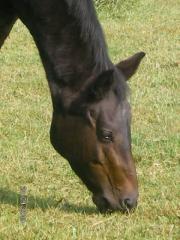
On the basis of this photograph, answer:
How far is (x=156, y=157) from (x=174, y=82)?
274cm

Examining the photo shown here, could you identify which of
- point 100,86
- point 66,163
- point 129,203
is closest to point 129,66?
point 100,86

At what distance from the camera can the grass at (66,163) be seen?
4191mm

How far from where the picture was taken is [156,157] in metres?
5.72

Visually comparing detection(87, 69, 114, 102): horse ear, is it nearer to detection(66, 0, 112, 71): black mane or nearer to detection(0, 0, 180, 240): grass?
detection(66, 0, 112, 71): black mane

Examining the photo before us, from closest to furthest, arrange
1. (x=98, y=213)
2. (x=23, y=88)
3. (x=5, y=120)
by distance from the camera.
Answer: (x=98, y=213), (x=5, y=120), (x=23, y=88)

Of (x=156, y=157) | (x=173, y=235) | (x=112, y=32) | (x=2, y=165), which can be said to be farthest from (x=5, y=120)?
(x=112, y=32)

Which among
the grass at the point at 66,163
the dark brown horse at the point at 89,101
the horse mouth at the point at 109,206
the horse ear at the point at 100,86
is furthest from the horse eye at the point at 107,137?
the grass at the point at 66,163

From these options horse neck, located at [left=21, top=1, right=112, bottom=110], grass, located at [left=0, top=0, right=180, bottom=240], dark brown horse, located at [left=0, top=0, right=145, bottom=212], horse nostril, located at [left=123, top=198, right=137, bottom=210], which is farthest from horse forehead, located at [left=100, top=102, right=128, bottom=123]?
grass, located at [left=0, top=0, right=180, bottom=240]

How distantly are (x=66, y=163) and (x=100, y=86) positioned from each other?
158 centimetres

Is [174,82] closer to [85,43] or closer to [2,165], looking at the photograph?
[2,165]

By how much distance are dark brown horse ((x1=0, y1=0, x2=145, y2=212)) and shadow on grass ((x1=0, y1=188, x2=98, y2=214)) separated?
0.36 metres

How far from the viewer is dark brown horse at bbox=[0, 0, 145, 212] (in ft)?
13.4

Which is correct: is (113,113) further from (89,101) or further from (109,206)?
(109,206)

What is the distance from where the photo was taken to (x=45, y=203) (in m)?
4.63
